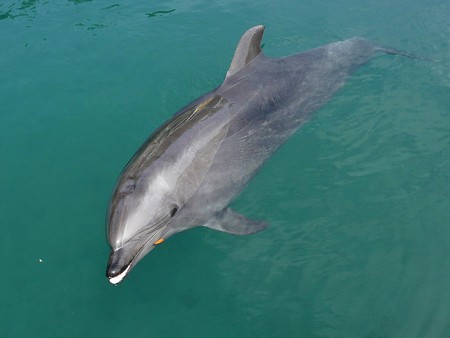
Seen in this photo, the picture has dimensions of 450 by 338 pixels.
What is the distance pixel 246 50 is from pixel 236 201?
2.86 meters

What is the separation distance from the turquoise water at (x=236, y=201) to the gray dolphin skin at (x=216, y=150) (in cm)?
35

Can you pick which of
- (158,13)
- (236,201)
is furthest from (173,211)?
(158,13)

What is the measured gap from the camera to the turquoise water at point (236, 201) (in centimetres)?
610

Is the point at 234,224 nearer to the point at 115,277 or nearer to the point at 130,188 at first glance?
the point at 130,188

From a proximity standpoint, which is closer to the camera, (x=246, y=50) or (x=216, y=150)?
(x=216, y=150)

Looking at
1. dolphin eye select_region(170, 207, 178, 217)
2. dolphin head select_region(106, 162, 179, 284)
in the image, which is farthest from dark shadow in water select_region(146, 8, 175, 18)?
dolphin eye select_region(170, 207, 178, 217)

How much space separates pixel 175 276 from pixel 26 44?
7.69 m

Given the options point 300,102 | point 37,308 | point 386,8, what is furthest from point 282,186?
point 386,8

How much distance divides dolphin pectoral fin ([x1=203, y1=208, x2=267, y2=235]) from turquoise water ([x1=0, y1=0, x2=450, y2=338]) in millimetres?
234

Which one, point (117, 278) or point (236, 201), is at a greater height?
point (117, 278)

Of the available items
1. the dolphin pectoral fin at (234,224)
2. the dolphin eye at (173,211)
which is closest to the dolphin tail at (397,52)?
the dolphin pectoral fin at (234,224)

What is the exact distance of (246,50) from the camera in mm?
8242

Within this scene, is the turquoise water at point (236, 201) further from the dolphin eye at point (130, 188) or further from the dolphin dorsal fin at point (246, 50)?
the dolphin dorsal fin at point (246, 50)

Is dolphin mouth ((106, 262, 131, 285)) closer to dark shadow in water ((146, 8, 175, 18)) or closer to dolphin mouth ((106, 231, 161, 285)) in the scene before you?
dolphin mouth ((106, 231, 161, 285))
